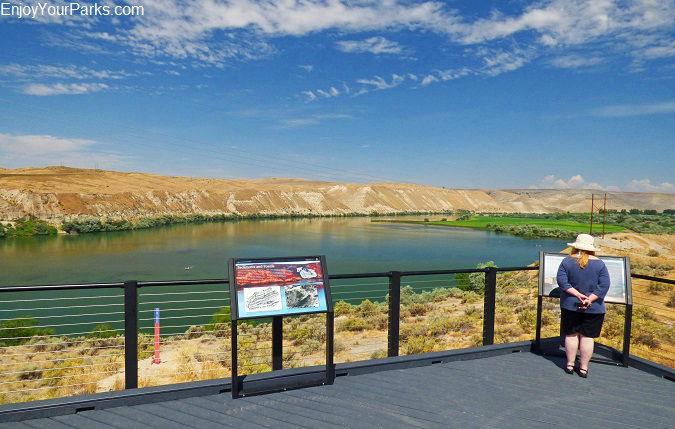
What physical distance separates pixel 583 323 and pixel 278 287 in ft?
9.78

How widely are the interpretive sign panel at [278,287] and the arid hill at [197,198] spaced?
62.8 meters

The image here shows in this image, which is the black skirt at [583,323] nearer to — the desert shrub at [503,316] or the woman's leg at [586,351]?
the woman's leg at [586,351]

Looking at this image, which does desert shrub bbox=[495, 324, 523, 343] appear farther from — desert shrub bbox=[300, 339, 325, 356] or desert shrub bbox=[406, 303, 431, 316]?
desert shrub bbox=[300, 339, 325, 356]

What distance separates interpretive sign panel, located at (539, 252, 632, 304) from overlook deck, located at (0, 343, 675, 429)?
2.54 ft

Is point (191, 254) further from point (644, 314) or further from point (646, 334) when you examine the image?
point (646, 334)

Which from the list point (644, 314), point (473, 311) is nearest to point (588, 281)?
point (644, 314)

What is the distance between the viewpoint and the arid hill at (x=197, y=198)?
58.2 meters

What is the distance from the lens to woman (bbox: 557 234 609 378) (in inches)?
148

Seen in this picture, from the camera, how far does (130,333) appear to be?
3.34m


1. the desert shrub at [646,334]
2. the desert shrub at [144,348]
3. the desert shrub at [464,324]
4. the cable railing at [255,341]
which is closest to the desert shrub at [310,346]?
the cable railing at [255,341]

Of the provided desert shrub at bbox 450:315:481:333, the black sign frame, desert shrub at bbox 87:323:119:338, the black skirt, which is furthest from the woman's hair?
desert shrub at bbox 87:323:119:338

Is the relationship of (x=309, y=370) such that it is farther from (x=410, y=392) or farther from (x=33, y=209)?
(x=33, y=209)

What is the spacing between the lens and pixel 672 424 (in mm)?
2992

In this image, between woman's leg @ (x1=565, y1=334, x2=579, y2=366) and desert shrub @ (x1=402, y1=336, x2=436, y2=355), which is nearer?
woman's leg @ (x1=565, y1=334, x2=579, y2=366)
